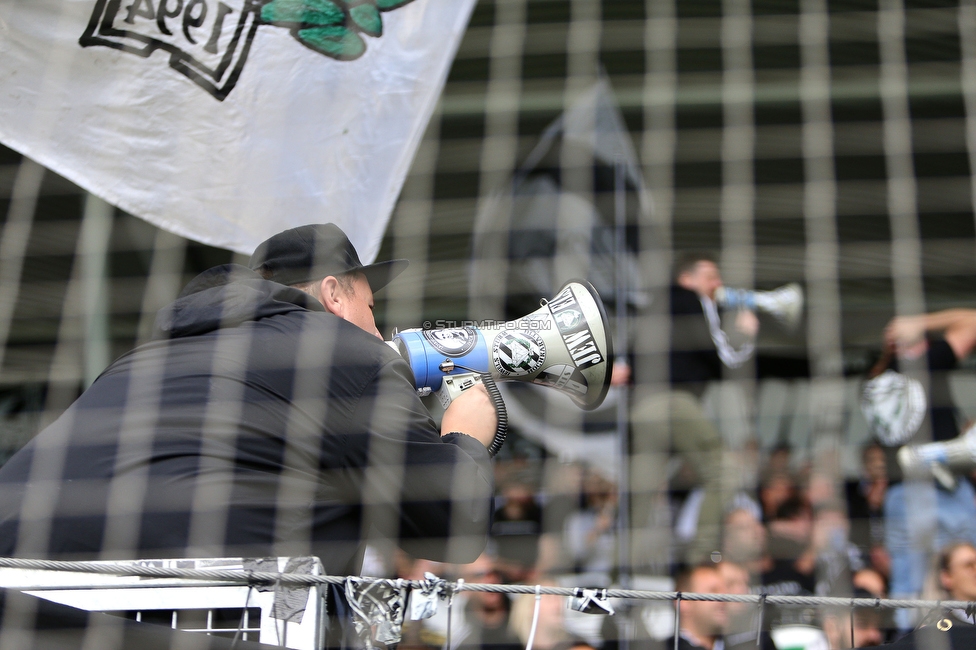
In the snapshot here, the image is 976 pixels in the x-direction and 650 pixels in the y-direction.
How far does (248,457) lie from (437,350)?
51 cm

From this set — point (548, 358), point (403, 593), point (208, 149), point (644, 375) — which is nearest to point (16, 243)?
point (208, 149)

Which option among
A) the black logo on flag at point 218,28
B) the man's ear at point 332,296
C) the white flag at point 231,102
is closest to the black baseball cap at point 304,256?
the man's ear at point 332,296

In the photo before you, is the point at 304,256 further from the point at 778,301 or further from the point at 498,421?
the point at 778,301

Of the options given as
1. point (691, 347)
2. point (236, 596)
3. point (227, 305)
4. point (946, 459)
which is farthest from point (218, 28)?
point (946, 459)

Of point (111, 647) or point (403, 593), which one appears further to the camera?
point (403, 593)

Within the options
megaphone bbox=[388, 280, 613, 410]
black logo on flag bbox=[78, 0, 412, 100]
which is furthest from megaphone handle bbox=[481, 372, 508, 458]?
black logo on flag bbox=[78, 0, 412, 100]

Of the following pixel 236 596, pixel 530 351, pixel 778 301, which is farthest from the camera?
pixel 778 301

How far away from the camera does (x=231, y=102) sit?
2576mm

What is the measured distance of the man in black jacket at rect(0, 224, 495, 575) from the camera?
147cm

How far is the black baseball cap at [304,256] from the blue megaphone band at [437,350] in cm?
19

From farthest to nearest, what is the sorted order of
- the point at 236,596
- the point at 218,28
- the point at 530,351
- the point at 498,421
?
the point at 218,28, the point at 530,351, the point at 498,421, the point at 236,596

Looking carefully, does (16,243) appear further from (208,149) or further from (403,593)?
(403,593)

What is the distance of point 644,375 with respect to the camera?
12.1ft

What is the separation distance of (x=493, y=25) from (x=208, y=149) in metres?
1.74
